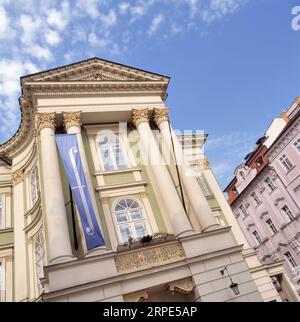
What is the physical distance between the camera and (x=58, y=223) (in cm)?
1090

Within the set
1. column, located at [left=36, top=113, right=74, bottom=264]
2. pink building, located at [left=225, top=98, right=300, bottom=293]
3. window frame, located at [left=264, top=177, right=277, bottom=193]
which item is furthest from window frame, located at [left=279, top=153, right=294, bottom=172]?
column, located at [left=36, top=113, right=74, bottom=264]

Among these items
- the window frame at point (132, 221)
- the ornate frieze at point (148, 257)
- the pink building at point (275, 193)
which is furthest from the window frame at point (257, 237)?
the ornate frieze at point (148, 257)

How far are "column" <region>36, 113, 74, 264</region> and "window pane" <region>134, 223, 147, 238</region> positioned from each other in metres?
3.63

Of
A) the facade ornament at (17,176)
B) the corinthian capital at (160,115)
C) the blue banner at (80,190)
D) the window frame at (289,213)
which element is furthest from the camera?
the window frame at (289,213)

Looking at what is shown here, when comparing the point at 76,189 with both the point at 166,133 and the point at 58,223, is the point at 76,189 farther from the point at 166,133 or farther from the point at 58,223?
the point at 166,133

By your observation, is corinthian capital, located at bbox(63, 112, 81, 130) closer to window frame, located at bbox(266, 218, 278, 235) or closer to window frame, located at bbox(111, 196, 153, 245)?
window frame, located at bbox(111, 196, 153, 245)

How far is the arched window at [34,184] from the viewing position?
15.4 meters

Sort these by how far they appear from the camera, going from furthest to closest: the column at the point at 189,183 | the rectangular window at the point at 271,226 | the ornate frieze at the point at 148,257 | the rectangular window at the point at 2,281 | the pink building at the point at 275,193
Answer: the rectangular window at the point at 271,226
the pink building at the point at 275,193
the rectangular window at the point at 2,281
the column at the point at 189,183
the ornate frieze at the point at 148,257

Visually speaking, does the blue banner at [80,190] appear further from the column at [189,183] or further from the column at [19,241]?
the column at [19,241]

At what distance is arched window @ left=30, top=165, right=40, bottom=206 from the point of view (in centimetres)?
1543

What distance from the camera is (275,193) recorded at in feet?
96.4

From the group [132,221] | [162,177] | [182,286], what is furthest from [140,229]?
[182,286]

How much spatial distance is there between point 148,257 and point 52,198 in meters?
4.43
